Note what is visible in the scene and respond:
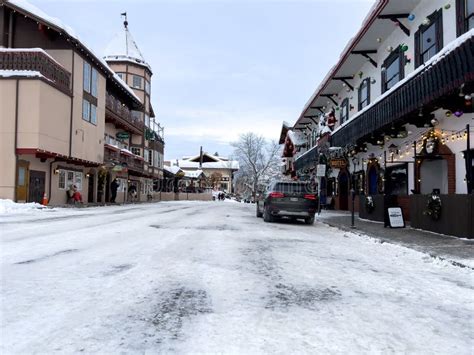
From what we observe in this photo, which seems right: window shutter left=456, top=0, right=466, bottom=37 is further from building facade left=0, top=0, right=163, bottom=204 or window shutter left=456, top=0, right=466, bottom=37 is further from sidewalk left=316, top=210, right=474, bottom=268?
building facade left=0, top=0, right=163, bottom=204

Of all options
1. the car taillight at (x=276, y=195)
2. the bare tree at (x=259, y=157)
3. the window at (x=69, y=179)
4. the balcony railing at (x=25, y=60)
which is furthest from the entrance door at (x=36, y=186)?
the bare tree at (x=259, y=157)

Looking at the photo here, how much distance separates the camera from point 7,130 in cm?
2245

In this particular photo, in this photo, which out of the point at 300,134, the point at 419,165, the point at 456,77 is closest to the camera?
the point at 456,77

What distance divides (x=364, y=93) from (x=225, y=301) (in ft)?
66.1

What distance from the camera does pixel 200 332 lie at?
11.6 feet

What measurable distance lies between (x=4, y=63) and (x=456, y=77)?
21930 mm

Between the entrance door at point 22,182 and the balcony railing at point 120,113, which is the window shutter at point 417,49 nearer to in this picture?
the entrance door at point 22,182

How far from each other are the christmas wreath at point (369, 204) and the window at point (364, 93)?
6368 mm

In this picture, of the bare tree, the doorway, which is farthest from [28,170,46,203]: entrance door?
the bare tree

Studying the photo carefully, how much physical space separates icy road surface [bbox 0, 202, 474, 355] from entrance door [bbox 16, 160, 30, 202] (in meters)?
15.8

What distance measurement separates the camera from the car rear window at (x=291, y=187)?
1609cm

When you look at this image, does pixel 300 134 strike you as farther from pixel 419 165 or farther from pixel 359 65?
pixel 419 165

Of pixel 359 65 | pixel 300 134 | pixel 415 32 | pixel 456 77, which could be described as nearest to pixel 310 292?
pixel 456 77

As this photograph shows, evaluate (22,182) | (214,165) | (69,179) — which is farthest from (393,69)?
(214,165)
